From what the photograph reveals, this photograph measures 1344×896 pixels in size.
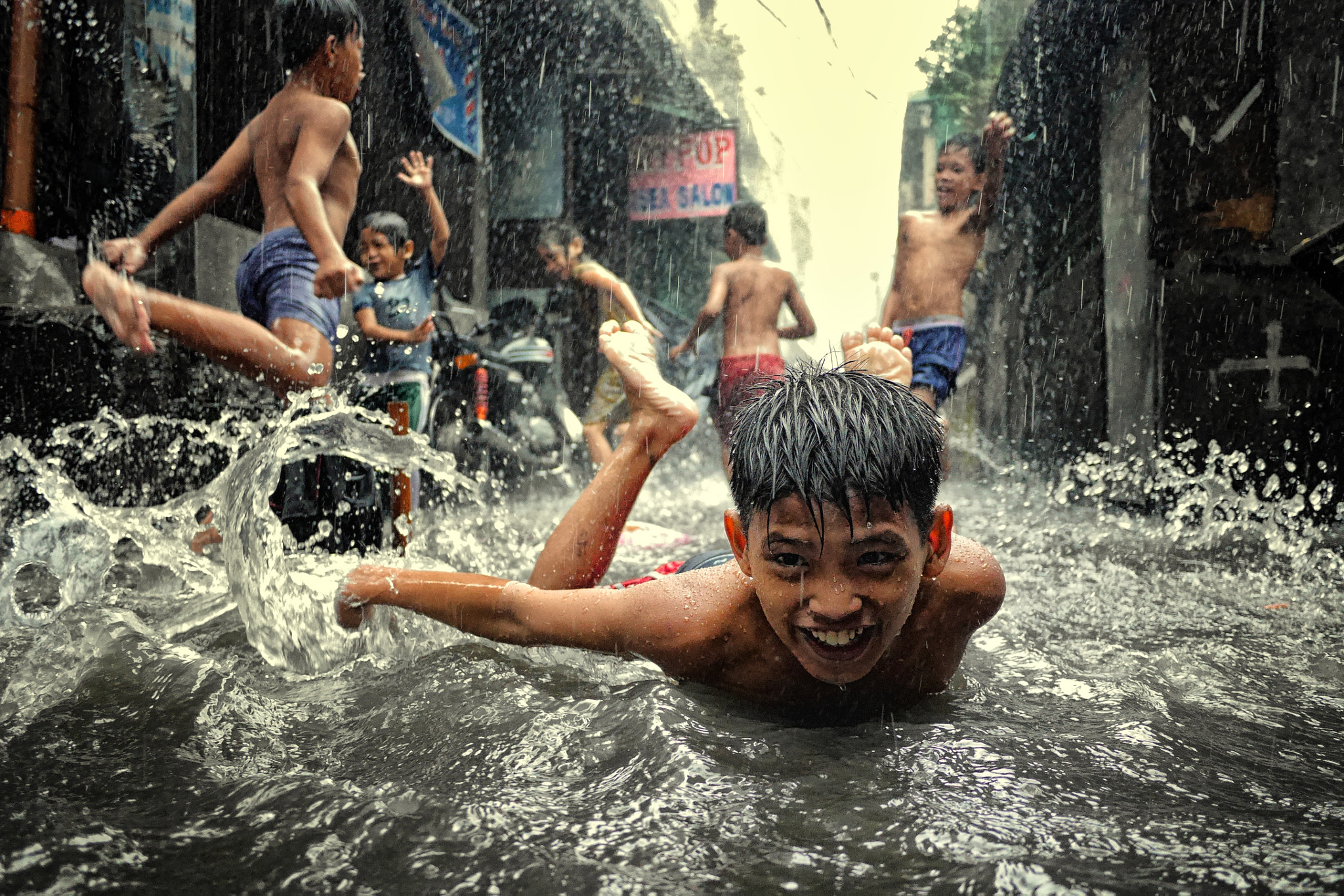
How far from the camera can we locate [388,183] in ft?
22.7

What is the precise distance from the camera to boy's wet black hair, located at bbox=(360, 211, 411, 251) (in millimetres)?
5777

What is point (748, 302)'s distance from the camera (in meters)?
5.68

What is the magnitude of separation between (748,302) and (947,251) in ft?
3.90

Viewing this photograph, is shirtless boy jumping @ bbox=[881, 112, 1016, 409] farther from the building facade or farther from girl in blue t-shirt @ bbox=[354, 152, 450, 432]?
girl in blue t-shirt @ bbox=[354, 152, 450, 432]

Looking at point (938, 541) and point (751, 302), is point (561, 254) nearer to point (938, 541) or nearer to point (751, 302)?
point (751, 302)

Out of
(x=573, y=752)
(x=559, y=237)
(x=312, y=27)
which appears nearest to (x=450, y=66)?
(x=559, y=237)

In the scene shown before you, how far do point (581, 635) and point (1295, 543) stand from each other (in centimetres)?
408

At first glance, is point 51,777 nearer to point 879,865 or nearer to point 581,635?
point 581,635

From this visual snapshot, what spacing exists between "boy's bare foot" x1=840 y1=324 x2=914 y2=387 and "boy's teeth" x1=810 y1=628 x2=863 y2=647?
104 centimetres

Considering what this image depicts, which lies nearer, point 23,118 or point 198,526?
point 198,526

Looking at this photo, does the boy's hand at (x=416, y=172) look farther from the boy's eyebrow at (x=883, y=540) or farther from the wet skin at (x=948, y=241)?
the boy's eyebrow at (x=883, y=540)

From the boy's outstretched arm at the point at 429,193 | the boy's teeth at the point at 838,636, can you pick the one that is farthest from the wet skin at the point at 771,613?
the boy's outstretched arm at the point at 429,193

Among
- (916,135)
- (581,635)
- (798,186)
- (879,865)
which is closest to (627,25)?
(916,135)

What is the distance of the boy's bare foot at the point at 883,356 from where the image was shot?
2.63m
